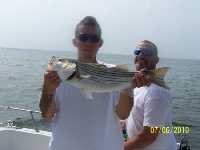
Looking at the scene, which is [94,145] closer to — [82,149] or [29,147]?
[82,149]

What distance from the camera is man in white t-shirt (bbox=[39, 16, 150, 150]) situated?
12.1ft

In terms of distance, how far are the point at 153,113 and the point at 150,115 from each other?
0.17 feet

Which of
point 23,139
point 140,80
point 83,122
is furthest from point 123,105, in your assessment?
point 23,139

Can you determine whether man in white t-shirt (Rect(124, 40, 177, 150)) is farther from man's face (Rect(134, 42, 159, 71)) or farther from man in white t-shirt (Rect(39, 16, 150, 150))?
man in white t-shirt (Rect(39, 16, 150, 150))

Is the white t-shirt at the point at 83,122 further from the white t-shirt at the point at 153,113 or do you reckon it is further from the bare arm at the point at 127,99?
the white t-shirt at the point at 153,113

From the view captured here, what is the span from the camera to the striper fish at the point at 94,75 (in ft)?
11.2

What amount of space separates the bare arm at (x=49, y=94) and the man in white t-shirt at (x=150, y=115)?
1.43m

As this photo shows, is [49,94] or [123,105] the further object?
[123,105]

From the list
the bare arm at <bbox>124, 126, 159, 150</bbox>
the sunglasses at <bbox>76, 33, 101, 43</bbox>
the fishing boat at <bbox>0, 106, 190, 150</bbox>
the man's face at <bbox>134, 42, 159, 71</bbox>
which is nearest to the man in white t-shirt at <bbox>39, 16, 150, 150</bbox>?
the sunglasses at <bbox>76, 33, 101, 43</bbox>

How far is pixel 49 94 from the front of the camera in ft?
11.8

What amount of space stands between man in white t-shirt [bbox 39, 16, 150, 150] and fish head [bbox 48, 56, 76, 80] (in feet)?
1.10

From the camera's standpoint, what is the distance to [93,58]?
388 centimetres

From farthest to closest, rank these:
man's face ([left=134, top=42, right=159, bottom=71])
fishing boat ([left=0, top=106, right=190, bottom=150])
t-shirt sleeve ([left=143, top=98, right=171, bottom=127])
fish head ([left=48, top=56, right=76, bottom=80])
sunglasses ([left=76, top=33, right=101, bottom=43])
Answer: fishing boat ([left=0, top=106, right=190, bottom=150]) < man's face ([left=134, top=42, right=159, bottom=71]) < t-shirt sleeve ([left=143, top=98, right=171, bottom=127]) < sunglasses ([left=76, top=33, right=101, bottom=43]) < fish head ([left=48, top=56, right=76, bottom=80])

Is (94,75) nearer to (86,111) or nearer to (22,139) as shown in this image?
(86,111)
